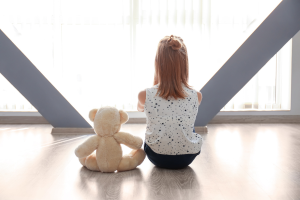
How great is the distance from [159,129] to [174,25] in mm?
2206

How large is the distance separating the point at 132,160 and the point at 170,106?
15.8 inches

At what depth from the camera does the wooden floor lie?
1381mm

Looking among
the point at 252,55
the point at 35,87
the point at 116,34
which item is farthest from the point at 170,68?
the point at 116,34

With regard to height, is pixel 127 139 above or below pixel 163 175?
above

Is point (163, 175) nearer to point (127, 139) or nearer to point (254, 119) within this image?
point (127, 139)

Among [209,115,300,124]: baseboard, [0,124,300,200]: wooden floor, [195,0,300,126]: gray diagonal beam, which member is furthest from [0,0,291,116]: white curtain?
[0,124,300,200]: wooden floor

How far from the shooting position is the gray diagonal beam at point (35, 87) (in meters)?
2.57

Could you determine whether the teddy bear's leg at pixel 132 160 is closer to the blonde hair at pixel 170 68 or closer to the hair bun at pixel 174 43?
the blonde hair at pixel 170 68

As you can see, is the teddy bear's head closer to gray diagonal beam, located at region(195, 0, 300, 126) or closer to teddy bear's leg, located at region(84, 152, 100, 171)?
teddy bear's leg, located at region(84, 152, 100, 171)

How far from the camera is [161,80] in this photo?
1683 mm

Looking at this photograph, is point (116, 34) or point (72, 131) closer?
point (72, 131)

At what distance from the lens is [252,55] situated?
2.61m

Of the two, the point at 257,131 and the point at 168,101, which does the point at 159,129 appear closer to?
the point at 168,101

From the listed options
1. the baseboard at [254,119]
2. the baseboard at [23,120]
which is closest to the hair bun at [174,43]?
the baseboard at [254,119]
